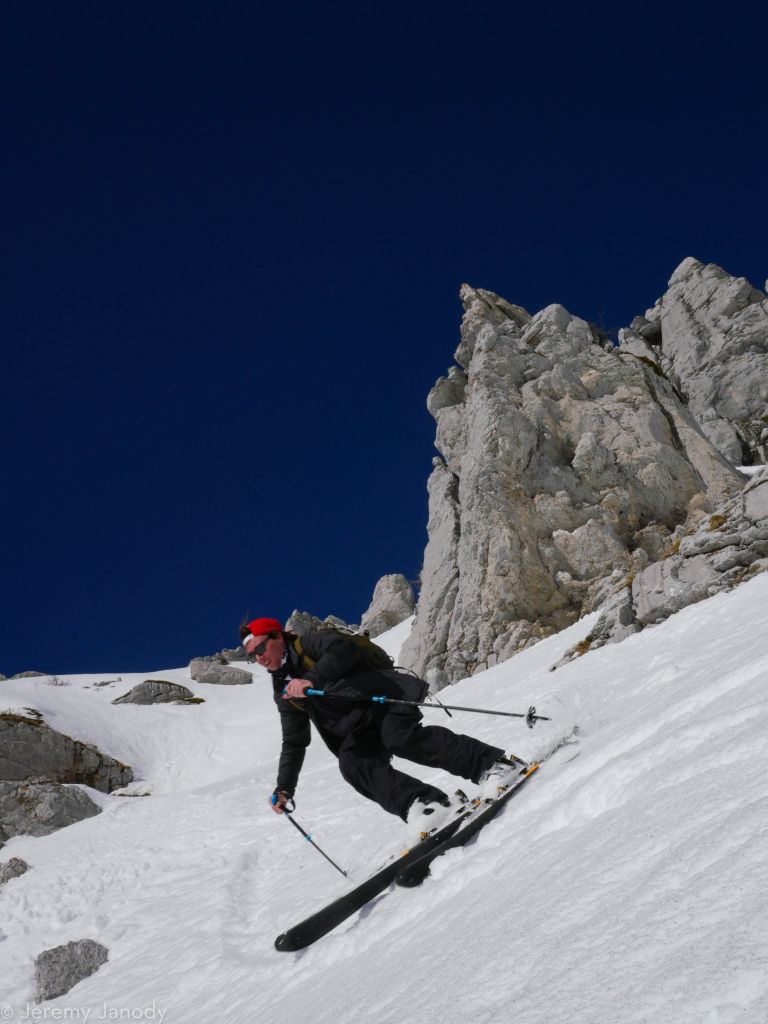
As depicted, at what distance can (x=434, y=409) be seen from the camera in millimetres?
39281

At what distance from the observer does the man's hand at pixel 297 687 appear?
5188mm

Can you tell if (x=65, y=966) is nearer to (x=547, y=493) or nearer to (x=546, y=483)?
(x=547, y=493)

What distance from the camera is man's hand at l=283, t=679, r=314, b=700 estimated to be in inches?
204

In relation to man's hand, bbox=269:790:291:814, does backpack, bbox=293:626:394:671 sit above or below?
above

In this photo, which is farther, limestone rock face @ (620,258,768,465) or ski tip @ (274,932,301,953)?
limestone rock face @ (620,258,768,465)

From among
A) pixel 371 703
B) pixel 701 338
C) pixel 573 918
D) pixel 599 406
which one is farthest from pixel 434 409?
pixel 573 918

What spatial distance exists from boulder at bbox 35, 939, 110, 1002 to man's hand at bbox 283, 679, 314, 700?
512 centimetres

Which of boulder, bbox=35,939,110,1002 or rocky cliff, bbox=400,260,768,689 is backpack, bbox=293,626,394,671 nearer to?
boulder, bbox=35,939,110,1002

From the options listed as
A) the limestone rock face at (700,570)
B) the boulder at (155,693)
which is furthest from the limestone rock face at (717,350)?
the boulder at (155,693)

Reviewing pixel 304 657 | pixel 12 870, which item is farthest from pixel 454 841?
pixel 12 870

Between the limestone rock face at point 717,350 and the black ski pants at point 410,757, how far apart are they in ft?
121

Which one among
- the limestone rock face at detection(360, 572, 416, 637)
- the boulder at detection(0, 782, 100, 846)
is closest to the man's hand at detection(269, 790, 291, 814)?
the boulder at detection(0, 782, 100, 846)

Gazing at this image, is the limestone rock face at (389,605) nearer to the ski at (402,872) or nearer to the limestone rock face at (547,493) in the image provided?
the limestone rock face at (547,493)

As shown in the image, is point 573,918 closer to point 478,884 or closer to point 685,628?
point 478,884
